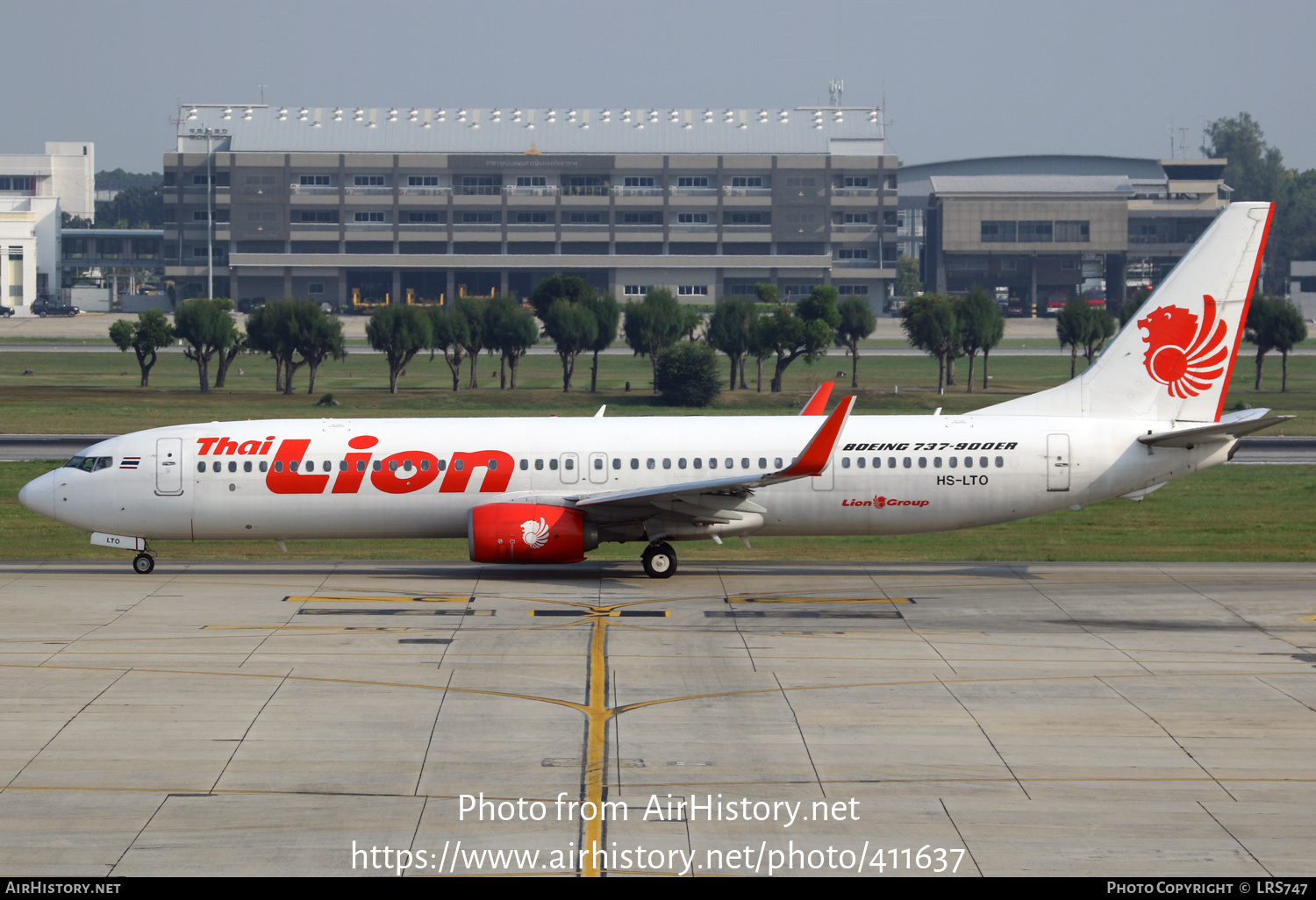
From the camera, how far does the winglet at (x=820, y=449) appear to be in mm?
30469

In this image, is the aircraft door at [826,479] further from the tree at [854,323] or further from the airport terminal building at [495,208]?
the airport terminal building at [495,208]

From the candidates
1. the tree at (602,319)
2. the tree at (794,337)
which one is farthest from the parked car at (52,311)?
the tree at (794,337)

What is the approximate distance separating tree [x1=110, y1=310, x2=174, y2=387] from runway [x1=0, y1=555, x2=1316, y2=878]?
219ft

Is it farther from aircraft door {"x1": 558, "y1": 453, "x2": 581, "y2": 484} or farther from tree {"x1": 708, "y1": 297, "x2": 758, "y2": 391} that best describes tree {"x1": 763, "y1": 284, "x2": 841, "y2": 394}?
aircraft door {"x1": 558, "y1": 453, "x2": 581, "y2": 484}

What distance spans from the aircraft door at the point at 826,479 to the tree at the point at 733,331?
2441 inches

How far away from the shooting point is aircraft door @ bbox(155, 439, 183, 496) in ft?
109

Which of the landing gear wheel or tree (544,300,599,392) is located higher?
tree (544,300,599,392)

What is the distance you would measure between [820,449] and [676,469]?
4.41m

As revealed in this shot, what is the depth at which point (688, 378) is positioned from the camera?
8556 centimetres

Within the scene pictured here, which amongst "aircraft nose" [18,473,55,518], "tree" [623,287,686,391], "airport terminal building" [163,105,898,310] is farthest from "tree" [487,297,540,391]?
"airport terminal building" [163,105,898,310]

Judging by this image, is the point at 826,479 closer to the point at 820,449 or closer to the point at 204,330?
the point at 820,449

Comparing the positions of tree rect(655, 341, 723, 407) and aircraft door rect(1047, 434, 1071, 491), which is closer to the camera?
aircraft door rect(1047, 434, 1071, 491)

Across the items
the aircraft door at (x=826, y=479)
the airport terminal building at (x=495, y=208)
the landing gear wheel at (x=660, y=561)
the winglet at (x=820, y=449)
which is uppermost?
the airport terminal building at (x=495, y=208)

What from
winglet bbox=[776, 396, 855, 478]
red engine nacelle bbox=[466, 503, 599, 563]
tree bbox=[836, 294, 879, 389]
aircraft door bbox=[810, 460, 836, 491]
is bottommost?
red engine nacelle bbox=[466, 503, 599, 563]
